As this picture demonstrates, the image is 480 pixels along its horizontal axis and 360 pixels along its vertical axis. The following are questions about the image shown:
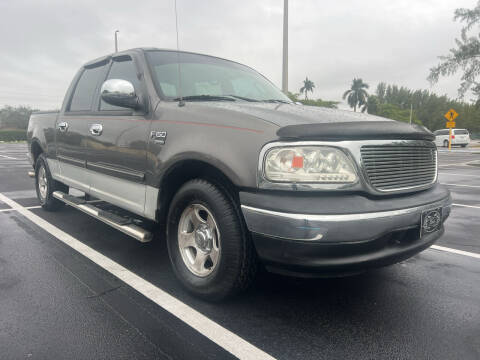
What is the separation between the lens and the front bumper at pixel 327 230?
1.99 meters

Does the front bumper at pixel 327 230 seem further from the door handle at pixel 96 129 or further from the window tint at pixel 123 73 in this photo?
the door handle at pixel 96 129

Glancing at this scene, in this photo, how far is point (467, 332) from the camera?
7.41 ft

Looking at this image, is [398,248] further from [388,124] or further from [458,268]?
[458,268]

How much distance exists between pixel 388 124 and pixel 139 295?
6.72 ft

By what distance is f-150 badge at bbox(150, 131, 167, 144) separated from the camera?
278cm

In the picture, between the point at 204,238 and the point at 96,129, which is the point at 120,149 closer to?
the point at 96,129

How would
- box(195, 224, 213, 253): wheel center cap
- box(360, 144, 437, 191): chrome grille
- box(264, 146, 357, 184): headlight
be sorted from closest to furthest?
box(264, 146, 357, 184): headlight → box(360, 144, 437, 191): chrome grille → box(195, 224, 213, 253): wheel center cap

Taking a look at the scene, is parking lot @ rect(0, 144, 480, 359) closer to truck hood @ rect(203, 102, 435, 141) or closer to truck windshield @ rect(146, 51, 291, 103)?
truck hood @ rect(203, 102, 435, 141)

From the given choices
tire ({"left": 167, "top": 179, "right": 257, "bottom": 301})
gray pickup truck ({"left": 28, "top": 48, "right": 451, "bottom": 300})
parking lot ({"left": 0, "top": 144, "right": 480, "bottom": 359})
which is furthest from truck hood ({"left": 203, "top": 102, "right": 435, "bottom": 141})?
parking lot ({"left": 0, "top": 144, "right": 480, "bottom": 359})

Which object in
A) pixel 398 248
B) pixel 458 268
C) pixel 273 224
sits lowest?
pixel 458 268

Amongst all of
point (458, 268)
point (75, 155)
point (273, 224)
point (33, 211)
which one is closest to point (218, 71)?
point (75, 155)

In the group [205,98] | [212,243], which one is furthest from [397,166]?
[205,98]

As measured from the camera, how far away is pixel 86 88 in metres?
4.32

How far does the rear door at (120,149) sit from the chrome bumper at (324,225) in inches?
50.9
